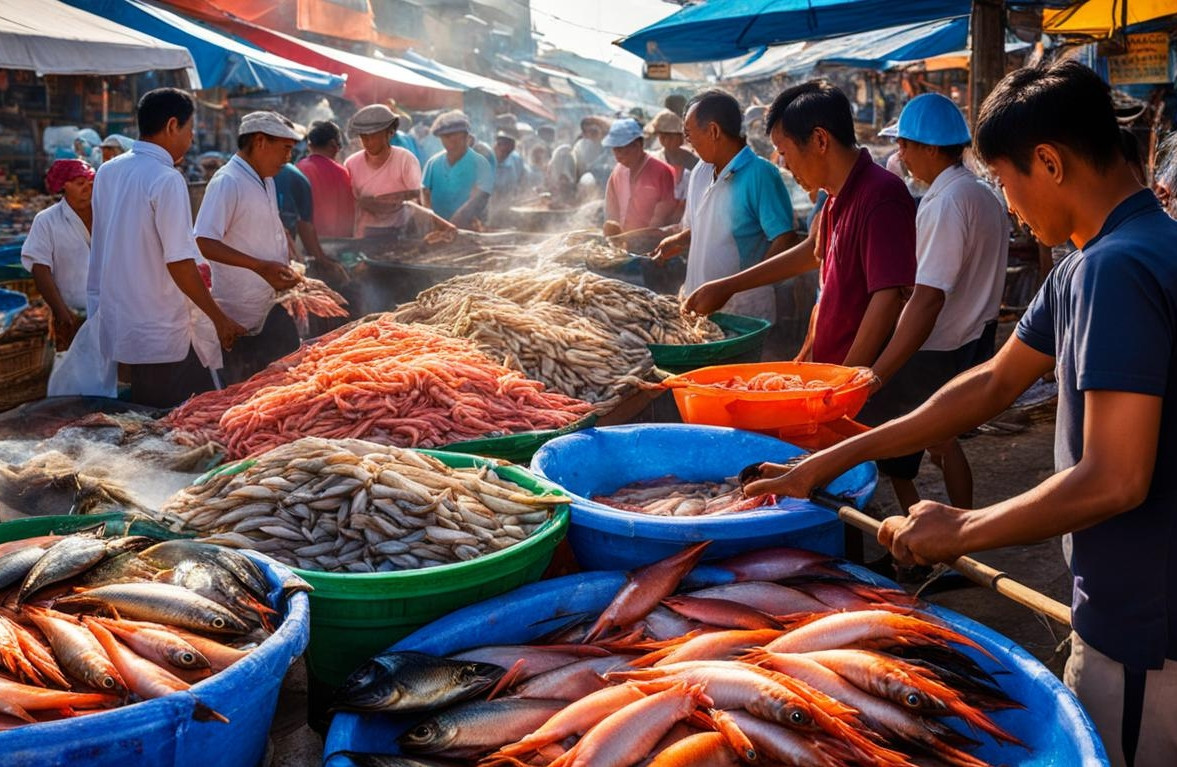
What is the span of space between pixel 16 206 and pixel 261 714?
1189 cm

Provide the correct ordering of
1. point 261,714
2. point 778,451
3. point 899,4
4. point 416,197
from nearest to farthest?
point 261,714, point 778,451, point 899,4, point 416,197

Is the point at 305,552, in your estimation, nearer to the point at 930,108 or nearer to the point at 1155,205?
the point at 1155,205

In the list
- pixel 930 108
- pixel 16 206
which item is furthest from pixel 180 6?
pixel 930 108

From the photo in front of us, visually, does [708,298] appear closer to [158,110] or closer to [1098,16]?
[158,110]

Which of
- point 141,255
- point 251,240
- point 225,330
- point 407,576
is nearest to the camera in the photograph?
point 407,576

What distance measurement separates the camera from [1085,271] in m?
1.85

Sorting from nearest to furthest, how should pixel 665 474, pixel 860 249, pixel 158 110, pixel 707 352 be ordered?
pixel 665 474 < pixel 860 249 < pixel 158 110 < pixel 707 352

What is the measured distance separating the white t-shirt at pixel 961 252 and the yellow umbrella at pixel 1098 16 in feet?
23.4

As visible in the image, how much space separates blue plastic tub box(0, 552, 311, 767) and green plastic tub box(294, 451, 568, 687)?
289 mm

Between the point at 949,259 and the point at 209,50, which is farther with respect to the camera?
the point at 209,50

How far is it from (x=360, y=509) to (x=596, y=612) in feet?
2.59

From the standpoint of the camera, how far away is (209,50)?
46.5ft

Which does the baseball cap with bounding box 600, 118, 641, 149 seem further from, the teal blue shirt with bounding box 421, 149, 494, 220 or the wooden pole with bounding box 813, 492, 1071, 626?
the wooden pole with bounding box 813, 492, 1071, 626

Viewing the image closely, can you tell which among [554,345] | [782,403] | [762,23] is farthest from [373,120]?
[782,403]
